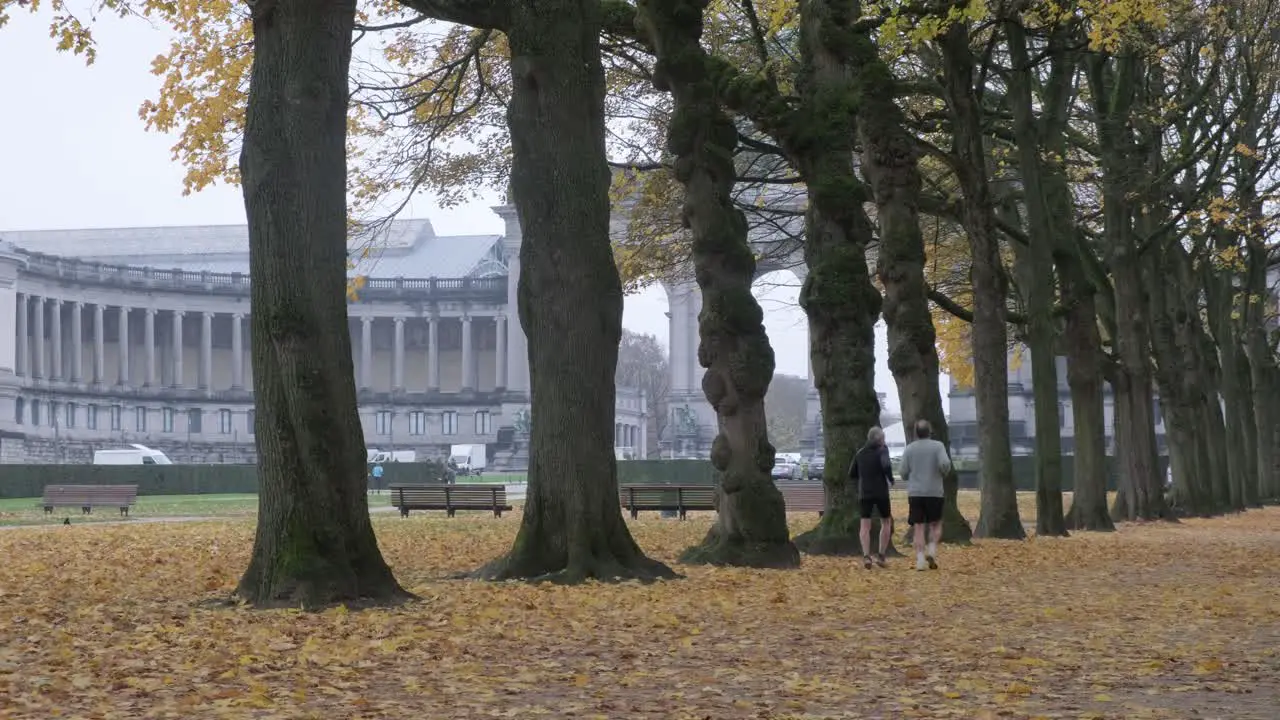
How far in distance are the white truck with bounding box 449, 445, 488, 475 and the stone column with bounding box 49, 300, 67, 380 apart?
1159 inches

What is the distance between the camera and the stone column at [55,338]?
399ft

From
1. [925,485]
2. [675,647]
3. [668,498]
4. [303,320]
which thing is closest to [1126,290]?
[668,498]

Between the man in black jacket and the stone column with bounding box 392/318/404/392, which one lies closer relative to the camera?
the man in black jacket

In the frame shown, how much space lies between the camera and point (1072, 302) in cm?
3173

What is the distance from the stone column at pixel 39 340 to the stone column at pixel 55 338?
85 centimetres

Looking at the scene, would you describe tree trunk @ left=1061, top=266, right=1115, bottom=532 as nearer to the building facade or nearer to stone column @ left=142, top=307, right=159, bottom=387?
the building facade

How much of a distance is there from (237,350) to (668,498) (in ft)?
328

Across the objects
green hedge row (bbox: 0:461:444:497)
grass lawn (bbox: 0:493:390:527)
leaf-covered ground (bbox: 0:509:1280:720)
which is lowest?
leaf-covered ground (bbox: 0:509:1280:720)

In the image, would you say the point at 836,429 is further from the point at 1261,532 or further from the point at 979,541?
the point at 1261,532

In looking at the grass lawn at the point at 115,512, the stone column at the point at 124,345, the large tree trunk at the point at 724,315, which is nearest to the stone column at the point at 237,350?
the stone column at the point at 124,345

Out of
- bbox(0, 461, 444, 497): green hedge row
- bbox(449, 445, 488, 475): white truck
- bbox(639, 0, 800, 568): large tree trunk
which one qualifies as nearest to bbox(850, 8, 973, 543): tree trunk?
bbox(639, 0, 800, 568): large tree trunk

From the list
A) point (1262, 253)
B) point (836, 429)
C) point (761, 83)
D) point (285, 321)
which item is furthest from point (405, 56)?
point (1262, 253)

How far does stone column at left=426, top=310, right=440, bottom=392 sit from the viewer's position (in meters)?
141

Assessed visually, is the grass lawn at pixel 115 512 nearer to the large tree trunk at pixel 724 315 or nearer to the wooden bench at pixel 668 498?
the wooden bench at pixel 668 498
